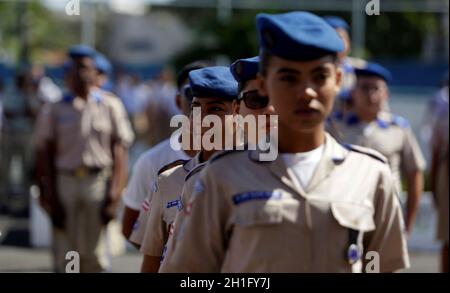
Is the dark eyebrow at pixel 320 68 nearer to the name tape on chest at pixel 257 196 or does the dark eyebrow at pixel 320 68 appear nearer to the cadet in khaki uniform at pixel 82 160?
the name tape on chest at pixel 257 196

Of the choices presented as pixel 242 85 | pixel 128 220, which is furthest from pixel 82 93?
pixel 242 85

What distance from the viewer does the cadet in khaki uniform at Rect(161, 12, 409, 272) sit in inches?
145

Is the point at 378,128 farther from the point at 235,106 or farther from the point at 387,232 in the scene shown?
the point at 387,232

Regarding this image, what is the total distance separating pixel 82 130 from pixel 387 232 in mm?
6266

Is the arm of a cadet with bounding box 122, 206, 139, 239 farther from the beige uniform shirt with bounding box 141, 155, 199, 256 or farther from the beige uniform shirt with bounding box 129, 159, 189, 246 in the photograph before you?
the beige uniform shirt with bounding box 141, 155, 199, 256

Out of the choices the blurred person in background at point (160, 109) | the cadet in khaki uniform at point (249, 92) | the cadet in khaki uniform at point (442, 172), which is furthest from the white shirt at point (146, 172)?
the blurred person in background at point (160, 109)

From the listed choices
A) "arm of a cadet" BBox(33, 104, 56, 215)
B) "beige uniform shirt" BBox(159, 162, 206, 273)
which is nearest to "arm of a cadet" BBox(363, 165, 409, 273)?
"beige uniform shirt" BBox(159, 162, 206, 273)

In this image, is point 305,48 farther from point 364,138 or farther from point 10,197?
point 10,197

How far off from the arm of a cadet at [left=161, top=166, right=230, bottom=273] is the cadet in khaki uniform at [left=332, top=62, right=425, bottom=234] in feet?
16.7

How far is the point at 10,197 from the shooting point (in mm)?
17188

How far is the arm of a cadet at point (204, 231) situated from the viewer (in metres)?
Answer: 3.78

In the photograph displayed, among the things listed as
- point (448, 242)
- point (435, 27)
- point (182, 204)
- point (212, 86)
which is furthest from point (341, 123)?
point (435, 27)

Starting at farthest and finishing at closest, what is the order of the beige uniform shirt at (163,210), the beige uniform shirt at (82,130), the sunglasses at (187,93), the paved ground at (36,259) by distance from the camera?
the paved ground at (36,259) → the beige uniform shirt at (82,130) → the sunglasses at (187,93) → the beige uniform shirt at (163,210)

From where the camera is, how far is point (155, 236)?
5117mm
